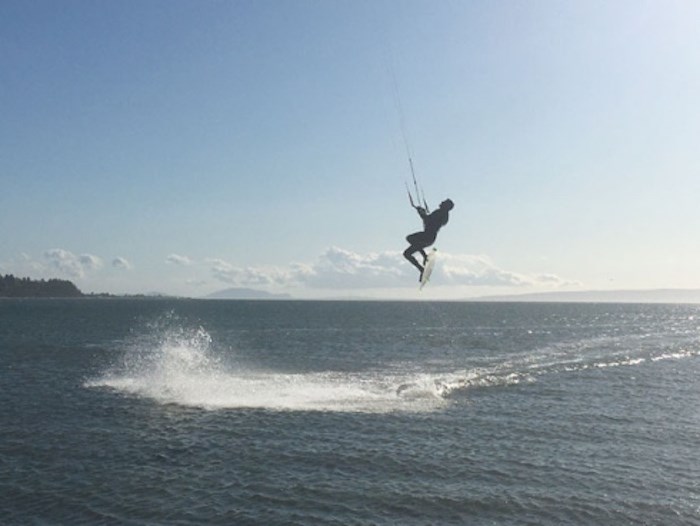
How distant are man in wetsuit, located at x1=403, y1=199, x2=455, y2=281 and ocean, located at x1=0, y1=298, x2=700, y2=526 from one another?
7528mm

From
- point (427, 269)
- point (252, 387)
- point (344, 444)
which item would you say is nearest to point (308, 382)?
point (252, 387)

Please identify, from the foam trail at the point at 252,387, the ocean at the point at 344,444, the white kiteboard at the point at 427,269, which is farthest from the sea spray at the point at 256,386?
the white kiteboard at the point at 427,269

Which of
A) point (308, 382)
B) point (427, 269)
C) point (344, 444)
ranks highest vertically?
point (427, 269)

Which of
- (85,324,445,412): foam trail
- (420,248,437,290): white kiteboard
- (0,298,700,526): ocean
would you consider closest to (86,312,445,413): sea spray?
(85,324,445,412): foam trail

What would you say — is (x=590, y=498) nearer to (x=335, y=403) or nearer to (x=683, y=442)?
(x=683, y=442)

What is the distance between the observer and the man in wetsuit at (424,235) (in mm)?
18344

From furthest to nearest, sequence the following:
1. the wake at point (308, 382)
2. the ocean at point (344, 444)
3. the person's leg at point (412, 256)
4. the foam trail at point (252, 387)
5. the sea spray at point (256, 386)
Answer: the wake at point (308, 382) < the sea spray at point (256, 386) < the foam trail at point (252, 387) < the ocean at point (344, 444) < the person's leg at point (412, 256)

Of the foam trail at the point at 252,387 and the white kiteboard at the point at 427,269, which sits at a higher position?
the white kiteboard at the point at 427,269

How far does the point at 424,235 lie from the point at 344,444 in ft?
35.4

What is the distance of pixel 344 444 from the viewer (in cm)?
2517

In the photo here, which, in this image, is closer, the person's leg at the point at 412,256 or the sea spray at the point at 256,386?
the person's leg at the point at 412,256

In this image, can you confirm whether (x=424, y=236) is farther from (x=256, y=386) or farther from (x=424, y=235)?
(x=256, y=386)

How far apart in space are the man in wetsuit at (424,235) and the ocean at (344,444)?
753 centimetres

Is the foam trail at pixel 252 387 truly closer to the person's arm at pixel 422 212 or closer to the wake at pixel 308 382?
the wake at pixel 308 382
